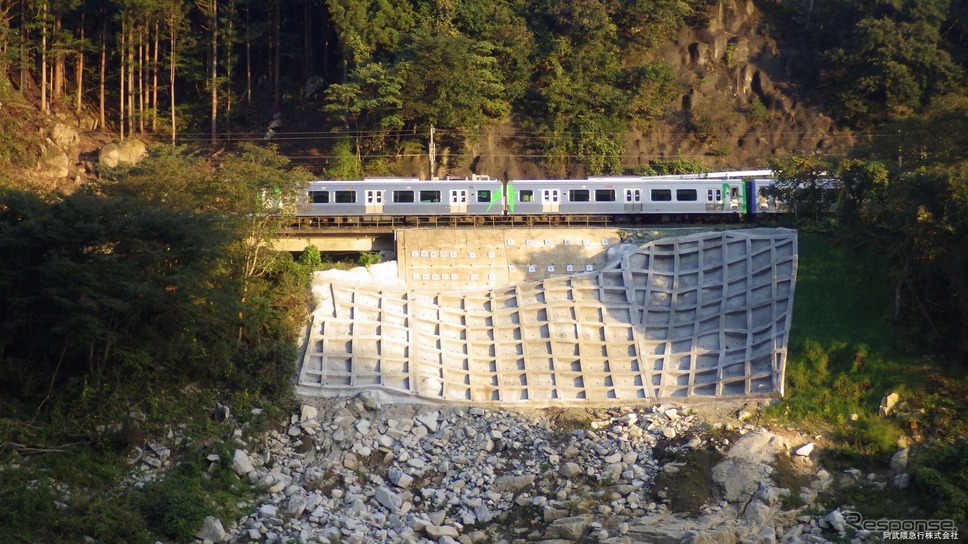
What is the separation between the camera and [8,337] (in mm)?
22844

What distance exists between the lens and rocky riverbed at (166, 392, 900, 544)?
2056 cm

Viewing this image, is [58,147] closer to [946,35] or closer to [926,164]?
[926,164]

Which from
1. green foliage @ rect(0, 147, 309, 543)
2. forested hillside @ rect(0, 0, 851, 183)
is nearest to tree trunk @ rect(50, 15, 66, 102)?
forested hillside @ rect(0, 0, 851, 183)

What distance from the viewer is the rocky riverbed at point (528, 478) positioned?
20562mm

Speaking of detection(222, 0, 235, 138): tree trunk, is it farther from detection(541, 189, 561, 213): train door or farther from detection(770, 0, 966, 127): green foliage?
detection(770, 0, 966, 127): green foliage

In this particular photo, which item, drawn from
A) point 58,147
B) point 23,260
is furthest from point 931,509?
point 58,147

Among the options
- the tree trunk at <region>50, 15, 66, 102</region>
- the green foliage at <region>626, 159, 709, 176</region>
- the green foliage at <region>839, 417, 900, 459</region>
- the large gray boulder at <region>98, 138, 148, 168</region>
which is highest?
the tree trunk at <region>50, 15, 66, 102</region>

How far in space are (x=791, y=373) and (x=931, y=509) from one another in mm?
6069

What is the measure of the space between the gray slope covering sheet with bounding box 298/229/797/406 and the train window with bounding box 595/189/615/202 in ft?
13.6

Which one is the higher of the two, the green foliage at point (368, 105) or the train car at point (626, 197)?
the green foliage at point (368, 105)

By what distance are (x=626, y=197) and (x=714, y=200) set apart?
3158 millimetres

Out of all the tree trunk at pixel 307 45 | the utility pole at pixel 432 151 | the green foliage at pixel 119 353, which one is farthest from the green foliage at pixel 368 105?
the green foliage at pixel 119 353

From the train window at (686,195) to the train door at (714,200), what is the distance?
431 millimetres

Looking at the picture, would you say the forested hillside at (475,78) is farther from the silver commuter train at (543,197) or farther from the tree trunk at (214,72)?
the silver commuter train at (543,197)
